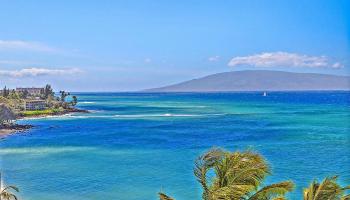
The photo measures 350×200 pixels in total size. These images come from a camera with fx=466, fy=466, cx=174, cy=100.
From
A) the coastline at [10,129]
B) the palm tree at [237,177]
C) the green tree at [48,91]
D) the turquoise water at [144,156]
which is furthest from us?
the green tree at [48,91]

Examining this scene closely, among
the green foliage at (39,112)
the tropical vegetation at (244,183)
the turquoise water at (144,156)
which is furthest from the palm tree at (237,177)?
the green foliage at (39,112)

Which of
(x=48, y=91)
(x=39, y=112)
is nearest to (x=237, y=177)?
(x=39, y=112)

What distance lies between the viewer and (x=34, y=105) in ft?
514

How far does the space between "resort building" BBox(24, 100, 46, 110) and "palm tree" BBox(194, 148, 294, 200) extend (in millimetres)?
148043

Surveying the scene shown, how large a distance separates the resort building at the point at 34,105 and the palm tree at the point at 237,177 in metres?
148

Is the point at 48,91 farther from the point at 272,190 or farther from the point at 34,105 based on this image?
the point at 272,190

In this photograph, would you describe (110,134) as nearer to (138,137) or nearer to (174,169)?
(138,137)

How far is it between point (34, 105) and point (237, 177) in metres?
152

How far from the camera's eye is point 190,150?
215 ft

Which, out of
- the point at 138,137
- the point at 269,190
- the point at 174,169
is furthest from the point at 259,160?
the point at 138,137

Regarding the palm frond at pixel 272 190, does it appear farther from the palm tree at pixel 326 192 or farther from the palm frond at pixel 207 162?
the palm frond at pixel 207 162

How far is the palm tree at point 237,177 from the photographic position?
11703 millimetres

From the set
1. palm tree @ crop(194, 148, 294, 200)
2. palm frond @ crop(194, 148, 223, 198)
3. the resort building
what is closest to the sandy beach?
the resort building

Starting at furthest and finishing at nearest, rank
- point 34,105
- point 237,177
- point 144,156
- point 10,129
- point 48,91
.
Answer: point 48,91 < point 34,105 < point 10,129 < point 144,156 < point 237,177
